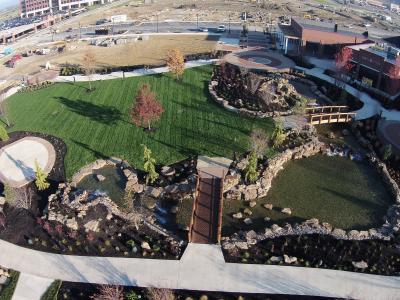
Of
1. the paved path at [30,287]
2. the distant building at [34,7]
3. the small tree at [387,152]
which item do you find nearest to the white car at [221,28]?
the small tree at [387,152]

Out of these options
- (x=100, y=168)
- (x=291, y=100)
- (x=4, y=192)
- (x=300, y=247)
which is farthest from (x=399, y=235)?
(x=4, y=192)

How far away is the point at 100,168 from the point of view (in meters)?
42.4

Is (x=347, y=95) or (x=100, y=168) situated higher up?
(x=347, y=95)

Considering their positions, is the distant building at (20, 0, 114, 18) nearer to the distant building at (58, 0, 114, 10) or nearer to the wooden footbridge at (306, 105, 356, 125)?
the distant building at (58, 0, 114, 10)

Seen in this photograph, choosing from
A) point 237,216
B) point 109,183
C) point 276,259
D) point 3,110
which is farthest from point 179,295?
point 3,110

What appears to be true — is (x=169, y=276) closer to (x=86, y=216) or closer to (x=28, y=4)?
(x=86, y=216)

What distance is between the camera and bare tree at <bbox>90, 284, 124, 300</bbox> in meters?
25.6

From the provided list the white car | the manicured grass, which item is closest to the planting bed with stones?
the manicured grass

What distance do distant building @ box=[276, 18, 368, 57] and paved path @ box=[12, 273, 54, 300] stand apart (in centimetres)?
6412

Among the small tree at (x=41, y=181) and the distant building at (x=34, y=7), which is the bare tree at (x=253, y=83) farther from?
the distant building at (x=34, y=7)

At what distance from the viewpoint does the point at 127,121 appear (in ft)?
165

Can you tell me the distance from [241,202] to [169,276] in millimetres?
11451

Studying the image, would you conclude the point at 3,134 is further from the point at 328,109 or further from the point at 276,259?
the point at 328,109

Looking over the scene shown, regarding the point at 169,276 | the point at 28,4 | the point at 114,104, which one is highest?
the point at 28,4
